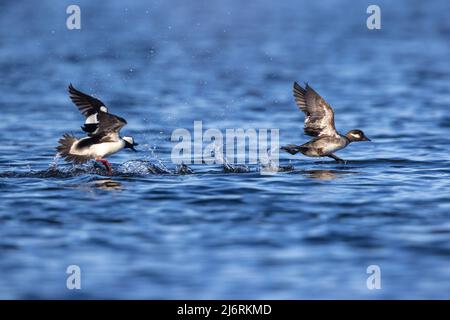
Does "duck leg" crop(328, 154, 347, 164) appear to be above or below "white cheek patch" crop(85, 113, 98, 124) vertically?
below

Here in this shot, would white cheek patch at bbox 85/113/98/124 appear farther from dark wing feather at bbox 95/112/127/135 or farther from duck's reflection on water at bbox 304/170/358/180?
duck's reflection on water at bbox 304/170/358/180

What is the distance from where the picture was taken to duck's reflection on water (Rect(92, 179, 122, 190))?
51.5ft

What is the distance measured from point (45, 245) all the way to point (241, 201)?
11.2 ft

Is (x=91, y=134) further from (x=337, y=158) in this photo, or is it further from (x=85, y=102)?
(x=337, y=158)

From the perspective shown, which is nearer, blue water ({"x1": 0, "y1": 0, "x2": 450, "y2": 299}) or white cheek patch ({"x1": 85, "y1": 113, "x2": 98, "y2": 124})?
blue water ({"x1": 0, "y1": 0, "x2": 450, "y2": 299})

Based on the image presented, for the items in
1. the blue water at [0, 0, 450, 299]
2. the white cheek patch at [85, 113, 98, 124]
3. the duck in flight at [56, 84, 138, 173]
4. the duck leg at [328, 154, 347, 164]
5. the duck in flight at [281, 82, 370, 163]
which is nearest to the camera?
the blue water at [0, 0, 450, 299]

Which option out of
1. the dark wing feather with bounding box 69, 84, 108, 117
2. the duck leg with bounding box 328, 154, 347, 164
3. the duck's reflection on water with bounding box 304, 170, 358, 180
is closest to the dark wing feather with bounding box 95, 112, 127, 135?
the dark wing feather with bounding box 69, 84, 108, 117

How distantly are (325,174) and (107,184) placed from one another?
3691 millimetres

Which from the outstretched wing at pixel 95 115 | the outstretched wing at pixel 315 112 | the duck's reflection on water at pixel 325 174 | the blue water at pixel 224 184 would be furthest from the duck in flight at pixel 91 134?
the duck's reflection on water at pixel 325 174

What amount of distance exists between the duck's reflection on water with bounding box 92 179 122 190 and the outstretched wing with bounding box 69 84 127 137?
799 mm

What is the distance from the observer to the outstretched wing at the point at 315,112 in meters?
16.8

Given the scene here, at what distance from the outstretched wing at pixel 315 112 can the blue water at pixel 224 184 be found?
0.73 m

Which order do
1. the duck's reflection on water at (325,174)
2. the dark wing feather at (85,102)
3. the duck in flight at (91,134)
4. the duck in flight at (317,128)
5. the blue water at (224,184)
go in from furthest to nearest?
the duck in flight at (317,128), the duck's reflection on water at (325,174), the duck in flight at (91,134), the dark wing feather at (85,102), the blue water at (224,184)

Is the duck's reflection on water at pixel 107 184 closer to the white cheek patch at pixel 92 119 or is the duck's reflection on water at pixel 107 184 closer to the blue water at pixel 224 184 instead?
the blue water at pixel 224 184
